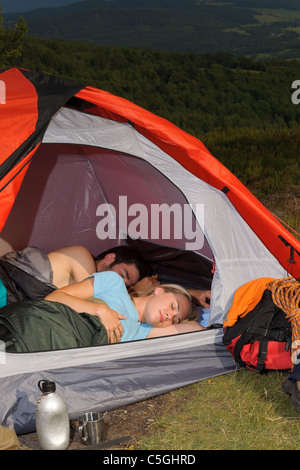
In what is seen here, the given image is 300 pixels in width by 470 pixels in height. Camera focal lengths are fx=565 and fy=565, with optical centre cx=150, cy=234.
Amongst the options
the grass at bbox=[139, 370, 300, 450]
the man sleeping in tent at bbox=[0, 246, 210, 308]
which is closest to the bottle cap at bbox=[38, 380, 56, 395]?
the grass at bbox=[139, 370, 300, 450]

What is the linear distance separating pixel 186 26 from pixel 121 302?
312ft

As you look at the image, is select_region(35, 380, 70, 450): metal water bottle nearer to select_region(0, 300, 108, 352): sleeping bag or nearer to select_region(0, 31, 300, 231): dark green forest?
select_region(0, 300, 108, 352): sleeping bag

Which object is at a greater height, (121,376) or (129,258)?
(129,258)

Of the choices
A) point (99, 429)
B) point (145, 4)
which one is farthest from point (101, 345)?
point (145, 4)

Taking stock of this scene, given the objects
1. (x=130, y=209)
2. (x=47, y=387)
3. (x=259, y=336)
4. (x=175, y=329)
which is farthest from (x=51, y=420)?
(x=130, y=209)

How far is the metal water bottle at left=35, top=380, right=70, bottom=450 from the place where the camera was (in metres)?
2.08

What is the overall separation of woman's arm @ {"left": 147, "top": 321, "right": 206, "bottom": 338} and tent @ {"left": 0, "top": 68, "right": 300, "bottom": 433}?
90 millimetres

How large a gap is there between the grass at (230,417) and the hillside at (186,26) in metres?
71.4

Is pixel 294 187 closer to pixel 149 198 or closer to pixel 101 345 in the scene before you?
pixel 149 198

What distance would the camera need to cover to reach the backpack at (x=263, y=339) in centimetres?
255

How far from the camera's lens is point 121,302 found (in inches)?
113

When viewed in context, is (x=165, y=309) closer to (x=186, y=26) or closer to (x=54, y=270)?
(x=54, y=270)

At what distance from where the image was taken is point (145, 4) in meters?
129
